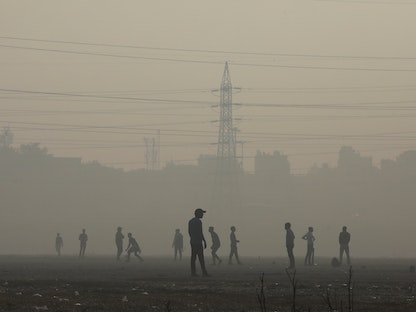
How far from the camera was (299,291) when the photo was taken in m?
20.4

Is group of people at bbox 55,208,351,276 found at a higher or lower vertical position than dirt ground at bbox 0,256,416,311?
higher

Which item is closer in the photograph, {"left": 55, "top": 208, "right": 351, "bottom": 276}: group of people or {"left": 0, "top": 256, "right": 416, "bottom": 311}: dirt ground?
{"left": 0, "top": 256, "right": 416, "bottom": 311}: dirt ground

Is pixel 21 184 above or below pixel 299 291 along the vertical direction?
above

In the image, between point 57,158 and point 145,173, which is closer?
Result: point 57,158

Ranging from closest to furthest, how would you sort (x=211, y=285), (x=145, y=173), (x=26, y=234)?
(x=211, y=285) → (x=26, y=234) → (x=145, y=173)

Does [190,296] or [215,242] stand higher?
[215,242]

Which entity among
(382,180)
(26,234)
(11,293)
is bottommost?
(11,293)

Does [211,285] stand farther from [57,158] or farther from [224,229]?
[57,158]

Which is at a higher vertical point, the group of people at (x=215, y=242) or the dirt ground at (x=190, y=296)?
the group of people at (x=215, y=242)

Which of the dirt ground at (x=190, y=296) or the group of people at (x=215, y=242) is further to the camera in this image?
the group of people at (x=215, y=242)

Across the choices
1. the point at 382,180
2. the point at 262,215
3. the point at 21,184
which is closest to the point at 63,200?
the point at 21,184

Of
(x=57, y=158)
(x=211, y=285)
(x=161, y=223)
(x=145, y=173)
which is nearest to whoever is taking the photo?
(x=211, y=285)

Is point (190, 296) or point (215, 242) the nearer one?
point (190, 296)

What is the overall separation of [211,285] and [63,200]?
12623 centimetres
